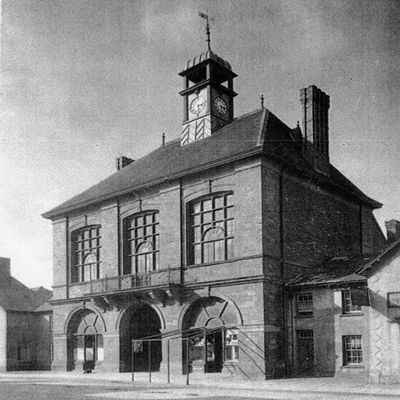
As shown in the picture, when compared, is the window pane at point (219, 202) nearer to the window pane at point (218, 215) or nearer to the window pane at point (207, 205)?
the window pane at point (218, 215)

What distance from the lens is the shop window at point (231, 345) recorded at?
976 inches

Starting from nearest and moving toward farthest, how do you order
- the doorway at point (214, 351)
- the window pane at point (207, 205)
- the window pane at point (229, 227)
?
1. the window pane at point (229, 227)
2. the doorway at point (214, 351)
3. the window pane at point (207, 205)

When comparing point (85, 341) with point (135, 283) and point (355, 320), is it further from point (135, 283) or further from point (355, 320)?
point (355, 320)

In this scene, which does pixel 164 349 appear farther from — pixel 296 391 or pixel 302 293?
pixel 296 391

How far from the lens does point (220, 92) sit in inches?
1276

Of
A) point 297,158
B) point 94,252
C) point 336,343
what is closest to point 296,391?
point 336,343

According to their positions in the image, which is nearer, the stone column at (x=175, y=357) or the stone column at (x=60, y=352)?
the stone column at (x=175, y=357)

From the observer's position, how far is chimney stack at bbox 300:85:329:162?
97.2 ft

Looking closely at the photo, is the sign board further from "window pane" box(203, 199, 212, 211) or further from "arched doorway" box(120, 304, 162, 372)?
"arched doorway" box(120, 304, 162, 372)

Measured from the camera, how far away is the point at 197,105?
32.4 m

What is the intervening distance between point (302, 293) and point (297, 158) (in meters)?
6.62

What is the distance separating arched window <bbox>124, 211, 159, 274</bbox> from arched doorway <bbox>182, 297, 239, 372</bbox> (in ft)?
12.2

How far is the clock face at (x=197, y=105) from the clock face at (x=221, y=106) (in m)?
0.68

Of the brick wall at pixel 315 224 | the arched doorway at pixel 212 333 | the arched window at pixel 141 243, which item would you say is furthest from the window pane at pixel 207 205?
the arched doorway at pixel 212 333
